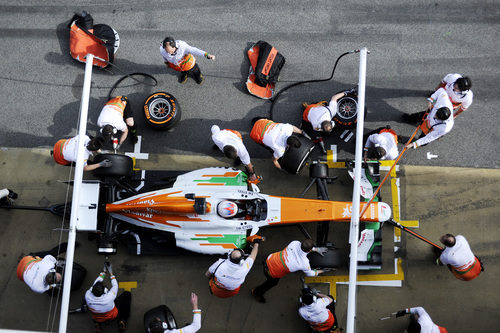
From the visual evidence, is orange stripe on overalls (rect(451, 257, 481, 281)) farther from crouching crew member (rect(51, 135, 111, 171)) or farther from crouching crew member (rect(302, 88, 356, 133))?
crouching crew member (rect(51, 135, 111, 171))

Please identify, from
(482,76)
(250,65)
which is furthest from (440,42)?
(250,65)

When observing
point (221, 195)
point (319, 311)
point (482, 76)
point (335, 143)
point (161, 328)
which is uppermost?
point (482, 76)

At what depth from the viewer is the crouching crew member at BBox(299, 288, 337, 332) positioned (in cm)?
568

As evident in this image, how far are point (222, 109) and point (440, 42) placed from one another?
14.4 feet

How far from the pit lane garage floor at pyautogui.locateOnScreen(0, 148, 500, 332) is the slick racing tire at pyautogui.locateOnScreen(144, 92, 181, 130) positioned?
2.53 ft

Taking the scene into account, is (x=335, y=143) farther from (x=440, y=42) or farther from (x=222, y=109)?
(x=440, y=42)

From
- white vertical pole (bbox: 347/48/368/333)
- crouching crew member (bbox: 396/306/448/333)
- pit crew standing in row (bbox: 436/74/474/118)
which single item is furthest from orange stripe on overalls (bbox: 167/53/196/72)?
crouching crew member (bbox: 396/306/448/333)

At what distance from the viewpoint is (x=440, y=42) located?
7.44 metres

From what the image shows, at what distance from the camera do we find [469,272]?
6055mm

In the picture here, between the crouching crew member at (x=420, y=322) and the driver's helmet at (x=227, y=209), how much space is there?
3150mm

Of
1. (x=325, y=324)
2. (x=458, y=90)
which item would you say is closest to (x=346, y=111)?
(x=458, y=90)

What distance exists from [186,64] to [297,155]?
8.46 feet

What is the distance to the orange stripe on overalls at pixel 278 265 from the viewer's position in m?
5.93

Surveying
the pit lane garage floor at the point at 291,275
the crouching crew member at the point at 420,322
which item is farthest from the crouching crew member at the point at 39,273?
the crouching crew member at the point at 420,322
